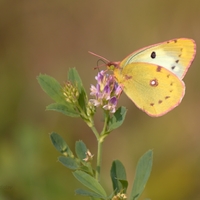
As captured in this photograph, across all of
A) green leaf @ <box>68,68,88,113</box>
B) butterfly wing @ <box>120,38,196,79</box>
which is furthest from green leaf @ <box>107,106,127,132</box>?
butterfly wing @ <box>120,38,196,79</box>

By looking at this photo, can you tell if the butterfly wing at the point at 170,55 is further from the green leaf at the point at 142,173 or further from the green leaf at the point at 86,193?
the green leaf at the point at 86,193

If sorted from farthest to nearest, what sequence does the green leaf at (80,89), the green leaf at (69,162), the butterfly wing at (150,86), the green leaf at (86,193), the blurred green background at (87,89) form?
the blurred green background at (87,89) → the butterfly wing at (150,86) → the green leaf at (80,89) → the green leaf at (69,162) → the green leaf at (86,193)

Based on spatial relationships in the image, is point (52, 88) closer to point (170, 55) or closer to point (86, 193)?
point (86, 193)

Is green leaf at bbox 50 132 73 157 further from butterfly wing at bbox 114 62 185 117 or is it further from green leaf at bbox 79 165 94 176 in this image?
butterfly wing at bbox 114 62 185 117

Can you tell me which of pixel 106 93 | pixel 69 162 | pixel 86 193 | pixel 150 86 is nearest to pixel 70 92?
pixel 106 93

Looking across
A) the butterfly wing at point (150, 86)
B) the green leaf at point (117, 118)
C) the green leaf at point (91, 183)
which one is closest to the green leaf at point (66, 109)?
the green leaf at point (117, 118)

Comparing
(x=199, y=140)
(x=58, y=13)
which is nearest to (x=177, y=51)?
(x=199, y=140)

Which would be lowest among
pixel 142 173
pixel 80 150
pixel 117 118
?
pixel 142 173
